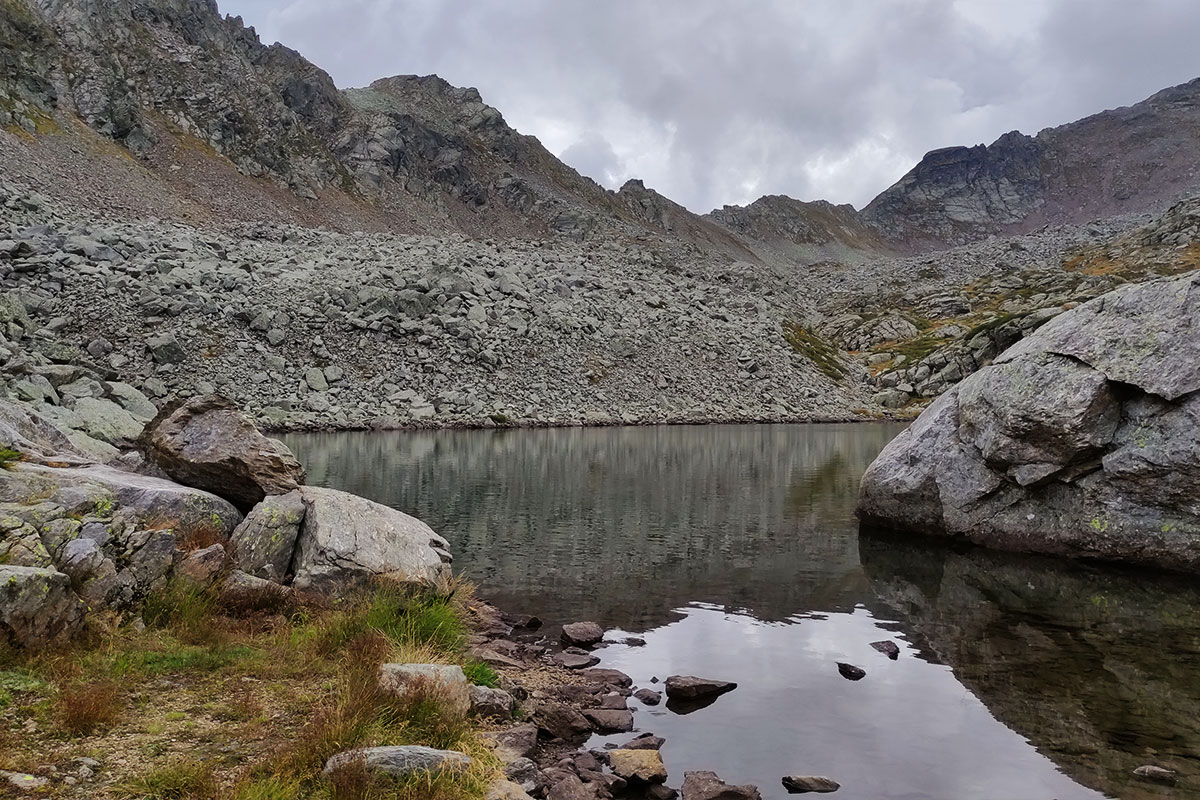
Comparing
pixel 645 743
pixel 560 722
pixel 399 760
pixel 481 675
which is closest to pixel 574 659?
pixel 481 675

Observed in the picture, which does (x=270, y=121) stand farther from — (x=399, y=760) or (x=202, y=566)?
(x=399, y=760)

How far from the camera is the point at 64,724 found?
7.79 meters

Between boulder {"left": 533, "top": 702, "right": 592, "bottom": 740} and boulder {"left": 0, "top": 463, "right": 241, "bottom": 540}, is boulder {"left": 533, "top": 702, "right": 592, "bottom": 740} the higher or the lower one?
the lower one

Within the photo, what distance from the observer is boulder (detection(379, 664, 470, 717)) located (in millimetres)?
8977

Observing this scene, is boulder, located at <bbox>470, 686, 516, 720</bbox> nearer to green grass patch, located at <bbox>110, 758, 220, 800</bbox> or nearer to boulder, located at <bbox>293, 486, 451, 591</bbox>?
boulder, located at <bbox>293, 486, 451, 591</bbox>

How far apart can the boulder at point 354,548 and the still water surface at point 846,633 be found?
357 cm

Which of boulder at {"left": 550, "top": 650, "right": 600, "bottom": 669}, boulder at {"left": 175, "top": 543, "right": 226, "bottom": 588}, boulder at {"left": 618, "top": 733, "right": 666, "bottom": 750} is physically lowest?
boulder at {"left": 550, "top": 650, "right": 600, "bottom": 669}

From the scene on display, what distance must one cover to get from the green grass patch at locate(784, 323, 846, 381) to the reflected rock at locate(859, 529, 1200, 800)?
8840 cm

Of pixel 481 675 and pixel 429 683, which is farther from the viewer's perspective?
pixel 481 675

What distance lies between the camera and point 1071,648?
13875 millimetres

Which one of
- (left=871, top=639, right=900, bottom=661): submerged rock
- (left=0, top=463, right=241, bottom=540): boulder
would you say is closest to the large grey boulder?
(left=871, top=639, right=900, bottom=661): submerged rock

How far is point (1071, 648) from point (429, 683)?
1166cm

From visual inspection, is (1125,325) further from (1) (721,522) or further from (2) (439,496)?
(2) (439,496)

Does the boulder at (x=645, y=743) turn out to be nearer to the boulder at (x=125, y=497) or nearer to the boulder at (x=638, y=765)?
the boulder at (x=638, y=765)
